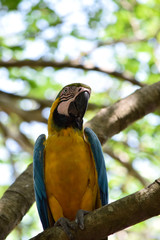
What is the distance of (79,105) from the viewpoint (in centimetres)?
338

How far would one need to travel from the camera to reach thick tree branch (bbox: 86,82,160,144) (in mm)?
3619

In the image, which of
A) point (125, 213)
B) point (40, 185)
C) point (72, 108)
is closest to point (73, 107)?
point (72, 108)

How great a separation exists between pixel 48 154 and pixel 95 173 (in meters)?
0.53

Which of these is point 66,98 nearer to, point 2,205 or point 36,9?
point 2,205

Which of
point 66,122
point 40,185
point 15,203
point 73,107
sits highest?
point 73,107

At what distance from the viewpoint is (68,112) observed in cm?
340

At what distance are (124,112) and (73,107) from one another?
2.14 ft

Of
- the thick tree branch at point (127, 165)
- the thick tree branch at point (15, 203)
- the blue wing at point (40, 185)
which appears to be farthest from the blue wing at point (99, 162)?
the thick tree branch at point (127, 165)

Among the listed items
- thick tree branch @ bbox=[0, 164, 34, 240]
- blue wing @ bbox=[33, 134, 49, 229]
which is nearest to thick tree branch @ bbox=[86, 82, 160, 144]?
blue wing @ bbox=[33, 134, 49, 229]

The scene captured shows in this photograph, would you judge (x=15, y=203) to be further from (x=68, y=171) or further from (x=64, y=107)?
(x=64, y=107)

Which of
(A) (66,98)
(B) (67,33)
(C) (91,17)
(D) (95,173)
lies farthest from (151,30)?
(D) (95,173)

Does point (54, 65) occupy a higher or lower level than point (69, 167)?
higher

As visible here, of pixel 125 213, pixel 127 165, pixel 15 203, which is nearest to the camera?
pixel 125 213

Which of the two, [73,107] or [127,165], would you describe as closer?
[73,107]
